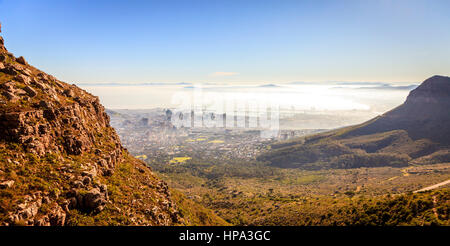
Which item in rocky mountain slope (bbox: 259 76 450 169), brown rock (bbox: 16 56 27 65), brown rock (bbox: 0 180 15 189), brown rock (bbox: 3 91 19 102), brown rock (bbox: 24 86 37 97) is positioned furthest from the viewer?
rocky mountain slope (bbox: 259 76 450 169)

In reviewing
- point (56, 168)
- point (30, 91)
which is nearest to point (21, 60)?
point (30, 91)

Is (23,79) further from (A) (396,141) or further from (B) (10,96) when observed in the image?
(A) (396,141)

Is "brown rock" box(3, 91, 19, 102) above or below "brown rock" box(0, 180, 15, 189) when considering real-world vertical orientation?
above

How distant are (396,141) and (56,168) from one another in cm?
20566

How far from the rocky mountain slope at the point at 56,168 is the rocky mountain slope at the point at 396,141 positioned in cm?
15780

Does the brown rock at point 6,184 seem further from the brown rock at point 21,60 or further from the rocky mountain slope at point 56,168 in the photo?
the brown rock at point 21,60

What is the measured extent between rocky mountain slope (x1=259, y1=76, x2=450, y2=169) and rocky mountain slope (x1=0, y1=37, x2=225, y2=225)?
6213 inches

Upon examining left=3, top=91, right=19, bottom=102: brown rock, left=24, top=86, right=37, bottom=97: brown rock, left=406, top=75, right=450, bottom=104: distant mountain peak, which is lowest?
left=3, top=91, right=19, bottom=102: brown rock

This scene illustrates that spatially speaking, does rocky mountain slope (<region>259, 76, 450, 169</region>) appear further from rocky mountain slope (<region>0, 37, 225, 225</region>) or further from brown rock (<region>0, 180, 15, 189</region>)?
brown rock (<region>0, 180, 15, 189</region>)

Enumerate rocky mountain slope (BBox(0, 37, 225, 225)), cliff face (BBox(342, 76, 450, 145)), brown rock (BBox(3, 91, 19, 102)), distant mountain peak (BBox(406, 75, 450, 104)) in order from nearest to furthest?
rocky mountain slope (BBox(0, 37, 225, 225)) → brown rock (BBox(3, 91, 19, 102)) → cliff face (BBox(342, 76, 450, 145)) → distant mountain peak (BBox(406, 75, 450, 104))

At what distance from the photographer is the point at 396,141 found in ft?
519

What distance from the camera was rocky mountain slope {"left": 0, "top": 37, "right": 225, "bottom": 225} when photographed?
45.2 feet

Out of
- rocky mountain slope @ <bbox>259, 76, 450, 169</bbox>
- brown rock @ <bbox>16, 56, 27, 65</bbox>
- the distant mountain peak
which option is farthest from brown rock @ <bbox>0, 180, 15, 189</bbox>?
the distant mountain peak
